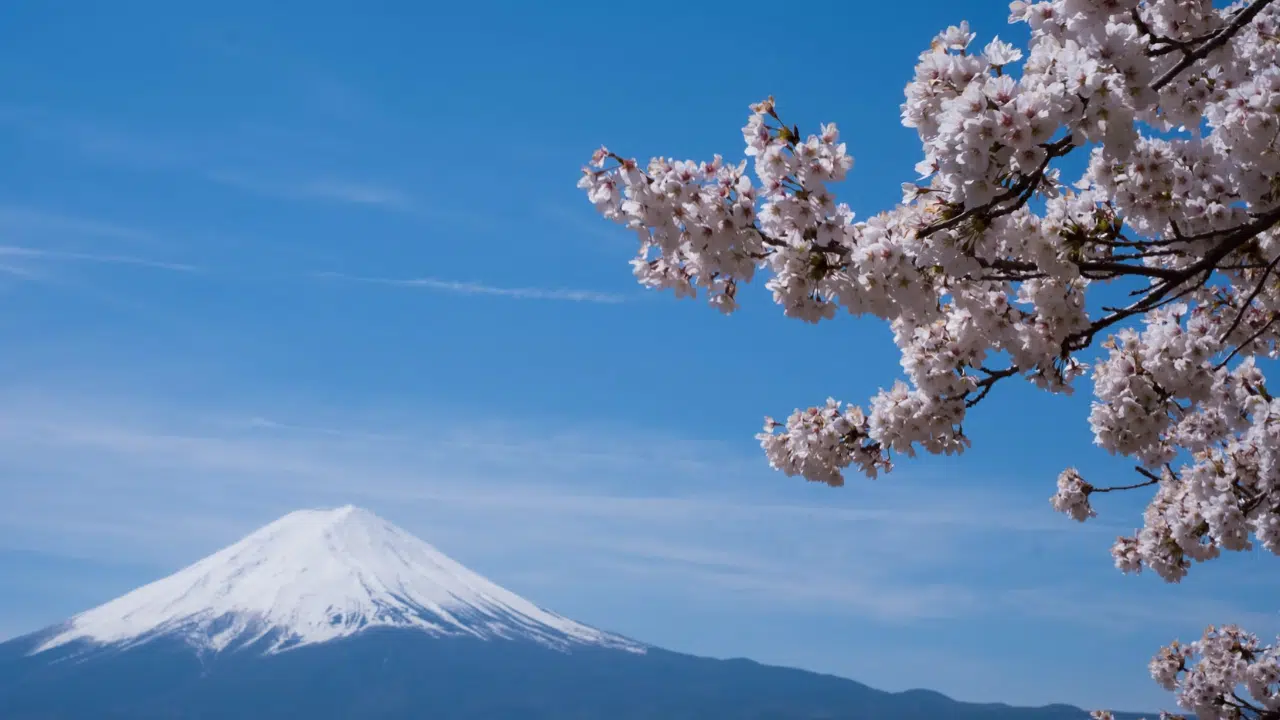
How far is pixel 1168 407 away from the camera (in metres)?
7.19

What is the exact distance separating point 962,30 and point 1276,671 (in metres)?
9.51

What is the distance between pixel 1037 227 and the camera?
6.14 m

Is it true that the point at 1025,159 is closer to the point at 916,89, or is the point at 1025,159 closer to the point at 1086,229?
the point at 916,89

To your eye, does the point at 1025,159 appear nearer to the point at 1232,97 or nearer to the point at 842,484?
the point at 1232,97

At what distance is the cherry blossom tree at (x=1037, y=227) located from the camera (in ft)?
15.1

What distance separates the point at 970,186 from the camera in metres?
4.60

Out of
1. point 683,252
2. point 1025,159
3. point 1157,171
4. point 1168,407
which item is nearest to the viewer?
point 1025,159

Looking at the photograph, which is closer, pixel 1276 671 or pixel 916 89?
pixel 916 89

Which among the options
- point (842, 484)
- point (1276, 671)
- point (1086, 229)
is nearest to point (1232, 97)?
point (1086, 229)

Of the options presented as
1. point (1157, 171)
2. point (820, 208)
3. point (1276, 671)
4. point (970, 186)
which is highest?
point (1157, 171)

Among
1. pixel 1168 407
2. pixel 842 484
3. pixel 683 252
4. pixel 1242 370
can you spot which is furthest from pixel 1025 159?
pixel 1242 370

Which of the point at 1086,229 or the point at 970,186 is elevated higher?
the point at 1086,229

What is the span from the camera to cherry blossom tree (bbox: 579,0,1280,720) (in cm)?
459

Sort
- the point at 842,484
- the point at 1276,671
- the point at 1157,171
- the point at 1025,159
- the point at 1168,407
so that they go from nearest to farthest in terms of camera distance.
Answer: the point at 1025,159, the point at 1157,171, the point at 1168,407, the point at 842,484, the point at 1276,671
